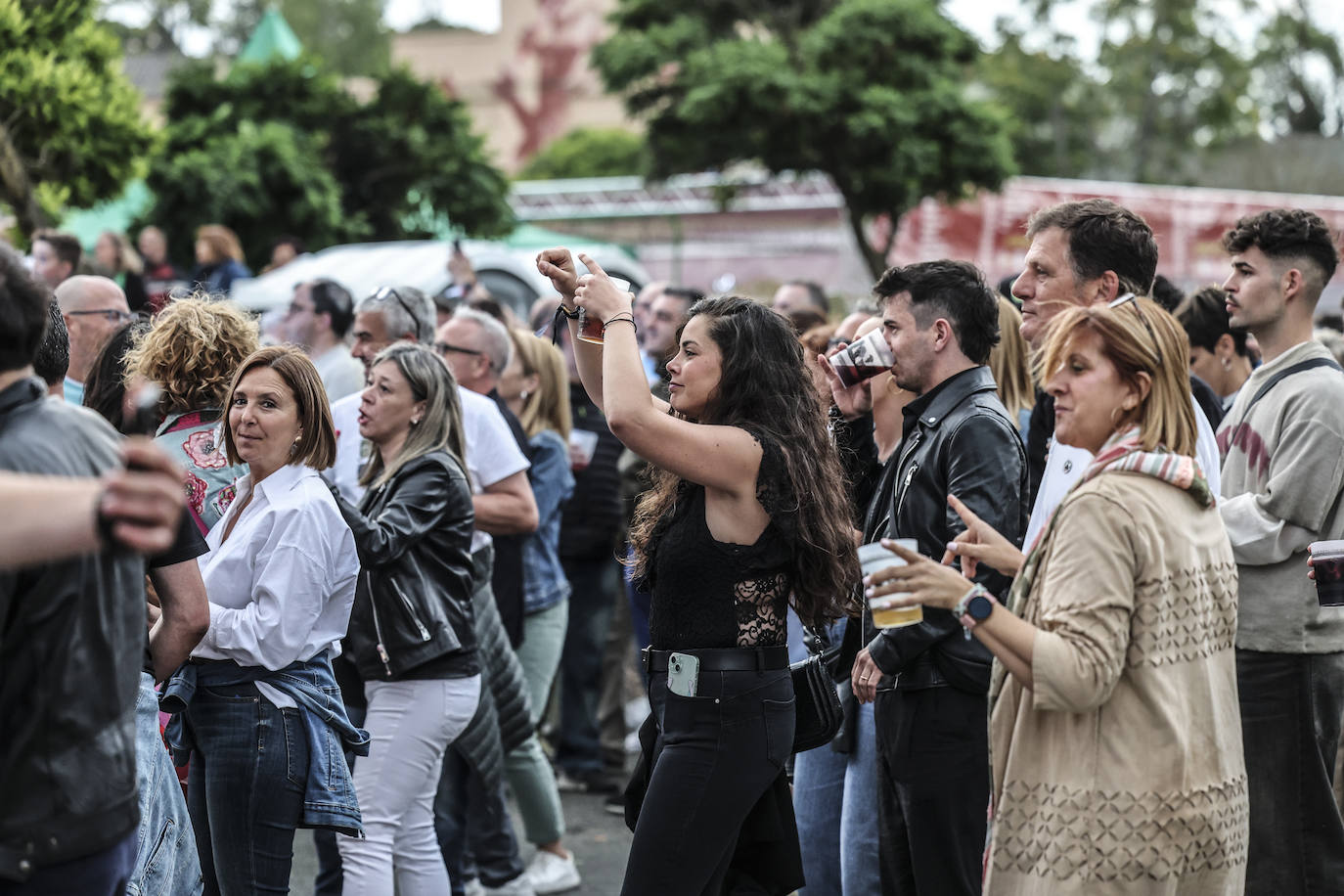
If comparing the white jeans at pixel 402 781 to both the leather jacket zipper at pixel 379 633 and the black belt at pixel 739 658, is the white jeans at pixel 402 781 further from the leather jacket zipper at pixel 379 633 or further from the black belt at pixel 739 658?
the black belt at pixel 739 658

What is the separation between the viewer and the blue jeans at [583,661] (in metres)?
7.49

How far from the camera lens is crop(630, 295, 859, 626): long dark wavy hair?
356 centimetres

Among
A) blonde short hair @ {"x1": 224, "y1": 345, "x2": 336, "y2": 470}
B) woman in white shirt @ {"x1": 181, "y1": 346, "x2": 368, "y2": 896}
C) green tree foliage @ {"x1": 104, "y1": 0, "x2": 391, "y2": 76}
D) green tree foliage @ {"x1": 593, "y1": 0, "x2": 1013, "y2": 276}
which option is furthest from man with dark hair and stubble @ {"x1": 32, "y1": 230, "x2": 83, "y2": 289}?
green tree foliage @ {"x1": 104, "y1": 0, "x2": 391, "y2": 76}

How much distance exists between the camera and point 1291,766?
176 inches

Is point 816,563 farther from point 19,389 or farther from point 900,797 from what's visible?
point 19,389

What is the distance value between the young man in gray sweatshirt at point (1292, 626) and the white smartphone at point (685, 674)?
Answer: 192cm

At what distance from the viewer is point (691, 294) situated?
8.55 m

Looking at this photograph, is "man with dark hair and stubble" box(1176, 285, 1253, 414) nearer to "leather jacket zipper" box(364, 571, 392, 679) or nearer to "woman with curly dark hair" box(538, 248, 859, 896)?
"woman with curly dark hair" box(538, 248, 859, 896)

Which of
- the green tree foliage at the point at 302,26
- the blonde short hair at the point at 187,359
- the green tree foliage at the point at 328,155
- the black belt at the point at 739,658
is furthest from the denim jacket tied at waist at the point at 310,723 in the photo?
the green tree foliage at the point at 302,26

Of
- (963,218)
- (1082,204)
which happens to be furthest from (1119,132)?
(1082,204)

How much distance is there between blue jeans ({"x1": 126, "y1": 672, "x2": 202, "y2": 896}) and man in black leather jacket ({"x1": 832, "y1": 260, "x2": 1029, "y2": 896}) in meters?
→ 1.79

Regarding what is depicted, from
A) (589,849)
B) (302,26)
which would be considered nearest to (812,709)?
(589,849)

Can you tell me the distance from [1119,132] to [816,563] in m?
43.3

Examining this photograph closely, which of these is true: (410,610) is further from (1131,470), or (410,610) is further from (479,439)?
(1131,470)
